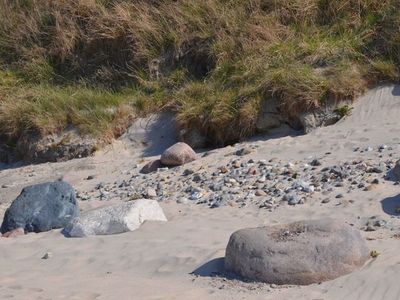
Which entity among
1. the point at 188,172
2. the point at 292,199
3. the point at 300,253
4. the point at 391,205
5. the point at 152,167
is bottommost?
the point at 152,167

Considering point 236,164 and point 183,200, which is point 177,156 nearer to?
point 236,164

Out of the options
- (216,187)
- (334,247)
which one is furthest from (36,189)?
(334,247)

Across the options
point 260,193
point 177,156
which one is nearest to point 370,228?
point 260,193

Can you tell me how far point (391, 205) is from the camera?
7.14 meters

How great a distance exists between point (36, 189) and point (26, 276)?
6.51ft

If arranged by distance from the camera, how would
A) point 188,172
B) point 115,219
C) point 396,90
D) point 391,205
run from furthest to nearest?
point 396,90, point 188,172, point 115,219, point 391,205

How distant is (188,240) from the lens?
22.6ft

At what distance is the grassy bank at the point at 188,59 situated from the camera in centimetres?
1065

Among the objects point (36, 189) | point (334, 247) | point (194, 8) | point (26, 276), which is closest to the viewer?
point (334, 247)

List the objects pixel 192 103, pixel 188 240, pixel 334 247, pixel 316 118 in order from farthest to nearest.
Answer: pixel 192 103 → pixel 316 118 → pixel 188 240 → pixel 334 247

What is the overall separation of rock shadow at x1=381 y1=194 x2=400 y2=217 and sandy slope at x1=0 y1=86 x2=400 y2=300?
0.02m

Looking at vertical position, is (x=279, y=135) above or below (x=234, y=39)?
below

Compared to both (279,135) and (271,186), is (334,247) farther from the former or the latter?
(279,135)

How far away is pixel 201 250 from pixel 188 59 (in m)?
6.23
